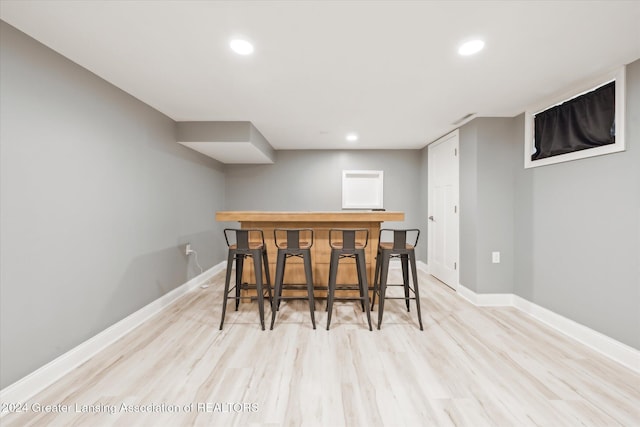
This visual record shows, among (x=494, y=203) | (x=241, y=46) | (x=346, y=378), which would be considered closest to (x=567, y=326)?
(x=494, y=203)

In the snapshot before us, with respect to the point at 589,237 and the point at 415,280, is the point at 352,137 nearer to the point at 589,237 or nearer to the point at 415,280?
the point at 415,280

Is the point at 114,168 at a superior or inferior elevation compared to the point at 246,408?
superior

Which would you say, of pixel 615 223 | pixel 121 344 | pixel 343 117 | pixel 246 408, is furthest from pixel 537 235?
pixel 121 344

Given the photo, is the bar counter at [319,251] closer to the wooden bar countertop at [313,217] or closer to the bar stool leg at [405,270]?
the wooden bar countertop at [313,217]

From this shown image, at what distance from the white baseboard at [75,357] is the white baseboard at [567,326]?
3.71 m

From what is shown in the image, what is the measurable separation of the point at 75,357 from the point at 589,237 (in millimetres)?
4239

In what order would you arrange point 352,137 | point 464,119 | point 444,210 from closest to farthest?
point 464,119, point 444,210, point 352,137

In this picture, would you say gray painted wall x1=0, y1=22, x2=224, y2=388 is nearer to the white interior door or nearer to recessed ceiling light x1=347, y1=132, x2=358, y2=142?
recessed ceiling light x1=347, y1=132, x2=358, y2=142

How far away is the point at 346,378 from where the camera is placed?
1779 mm

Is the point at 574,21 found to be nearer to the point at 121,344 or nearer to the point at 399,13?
the point at 399,13

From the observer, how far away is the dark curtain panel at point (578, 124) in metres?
2.04

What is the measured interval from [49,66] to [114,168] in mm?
820

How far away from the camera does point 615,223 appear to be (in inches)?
78.4

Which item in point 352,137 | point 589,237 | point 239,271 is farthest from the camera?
point 352,137
